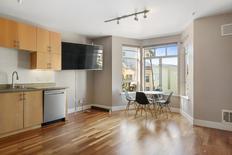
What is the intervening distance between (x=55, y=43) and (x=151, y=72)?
3.61 metres

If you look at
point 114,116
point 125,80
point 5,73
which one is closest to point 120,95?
point 125,80

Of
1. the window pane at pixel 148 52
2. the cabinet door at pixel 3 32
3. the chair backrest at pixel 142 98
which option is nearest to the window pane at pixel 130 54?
the window pane at pixel 148 52

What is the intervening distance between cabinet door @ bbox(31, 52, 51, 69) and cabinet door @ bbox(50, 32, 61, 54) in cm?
26

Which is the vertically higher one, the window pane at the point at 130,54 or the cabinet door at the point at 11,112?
the window pane at the point at 130,54

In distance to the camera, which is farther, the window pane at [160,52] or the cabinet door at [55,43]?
the window pane at [160,52]

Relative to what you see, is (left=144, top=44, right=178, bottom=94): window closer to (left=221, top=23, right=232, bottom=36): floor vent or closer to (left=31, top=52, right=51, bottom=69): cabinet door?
(left=221, top=23, right=232, bottom=36): floor vent

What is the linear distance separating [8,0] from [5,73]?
1641 mm

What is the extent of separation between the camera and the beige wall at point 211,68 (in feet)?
12.7

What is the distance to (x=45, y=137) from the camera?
341cm

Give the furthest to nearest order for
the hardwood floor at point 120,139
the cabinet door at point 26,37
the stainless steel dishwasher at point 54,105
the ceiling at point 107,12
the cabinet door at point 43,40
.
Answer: the cabinet door at point 43,40
the stainless steel dishwasher at point 54,105
the cabinet door at point 26,37
the ceiling at point 107,12
the hardwood floor at point 120,139

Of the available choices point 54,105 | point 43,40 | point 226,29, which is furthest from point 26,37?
point 226,29

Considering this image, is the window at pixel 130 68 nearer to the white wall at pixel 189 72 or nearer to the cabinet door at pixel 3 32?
the white wall at pixel 189 72

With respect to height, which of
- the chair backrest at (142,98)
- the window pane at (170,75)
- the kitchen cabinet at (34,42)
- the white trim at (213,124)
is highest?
the kitchen cabinet at (34,42)

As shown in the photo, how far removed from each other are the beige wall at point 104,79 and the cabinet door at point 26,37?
2.57m
